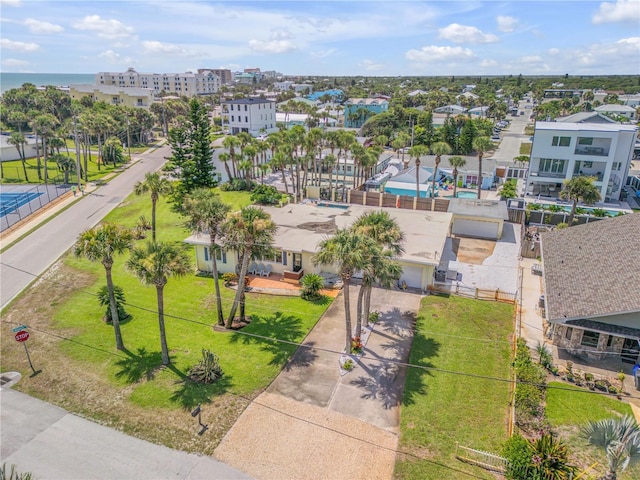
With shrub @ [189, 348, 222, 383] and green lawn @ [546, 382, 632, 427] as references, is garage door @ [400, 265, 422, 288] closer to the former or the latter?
green lawn @ [546, 382, 632, 427]

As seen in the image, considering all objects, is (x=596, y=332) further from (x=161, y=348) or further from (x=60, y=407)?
(x=60, y=407)

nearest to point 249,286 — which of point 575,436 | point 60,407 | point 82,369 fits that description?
point 82,369

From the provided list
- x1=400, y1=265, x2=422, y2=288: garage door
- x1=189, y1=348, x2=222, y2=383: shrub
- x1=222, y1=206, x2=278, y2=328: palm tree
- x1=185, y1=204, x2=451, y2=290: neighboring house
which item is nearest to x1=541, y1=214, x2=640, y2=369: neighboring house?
x1=185, y1=204, x2=451, y2=290: neighboring house

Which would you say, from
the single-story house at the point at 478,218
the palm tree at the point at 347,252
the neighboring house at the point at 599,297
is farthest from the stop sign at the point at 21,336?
the single-story house at the point at 478,218

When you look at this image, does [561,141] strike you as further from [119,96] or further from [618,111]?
[119,96]

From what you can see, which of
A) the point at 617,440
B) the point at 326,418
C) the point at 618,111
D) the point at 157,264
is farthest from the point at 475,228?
the point at 618,111

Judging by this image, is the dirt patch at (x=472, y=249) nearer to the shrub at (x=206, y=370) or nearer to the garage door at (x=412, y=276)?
the garage door at (x=412, y=276)

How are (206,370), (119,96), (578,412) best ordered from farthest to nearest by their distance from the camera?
(119,96) < (206,370) < (578,412)
